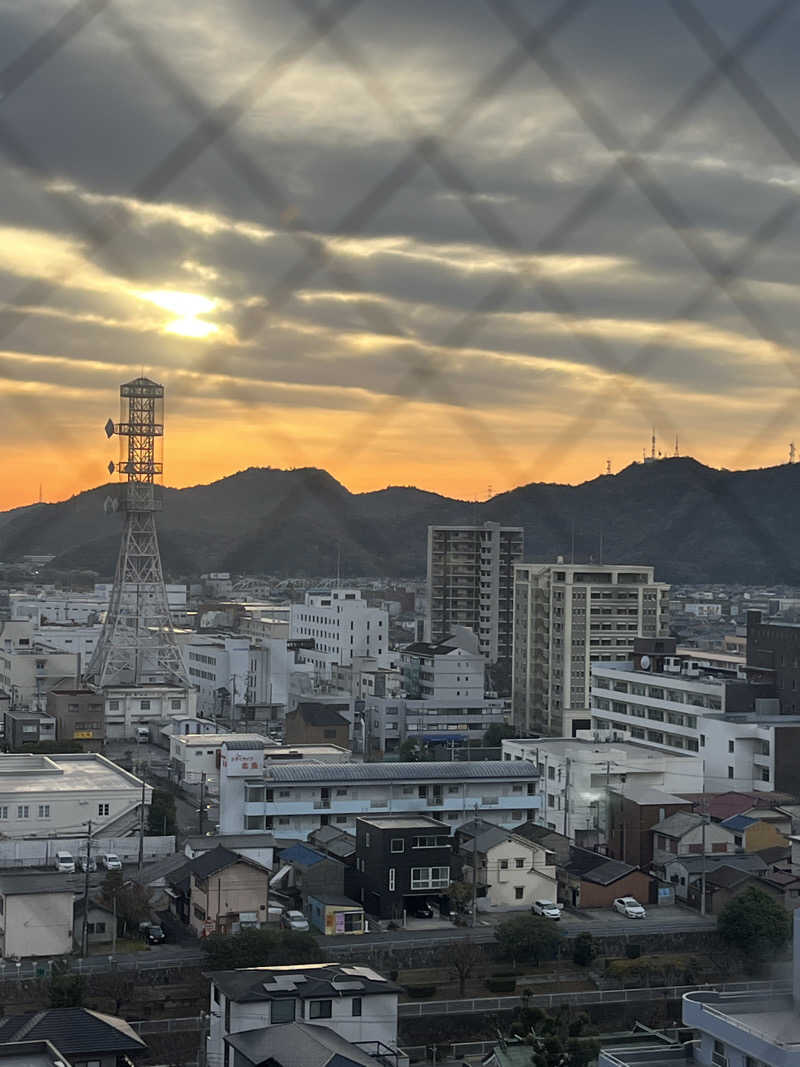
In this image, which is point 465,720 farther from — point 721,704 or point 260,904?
point 260,904

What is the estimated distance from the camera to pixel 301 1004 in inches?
211

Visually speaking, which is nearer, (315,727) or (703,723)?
(703,723)

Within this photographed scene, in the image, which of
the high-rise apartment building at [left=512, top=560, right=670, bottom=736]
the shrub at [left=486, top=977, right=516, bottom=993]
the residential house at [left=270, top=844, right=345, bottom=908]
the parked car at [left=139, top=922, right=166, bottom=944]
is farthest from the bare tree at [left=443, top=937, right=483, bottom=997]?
the high-rise apartment building at [left=512, top=560, right=670, bottom=736]

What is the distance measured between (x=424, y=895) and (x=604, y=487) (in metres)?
3.26

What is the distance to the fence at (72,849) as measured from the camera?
358 inches

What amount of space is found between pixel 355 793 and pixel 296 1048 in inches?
186

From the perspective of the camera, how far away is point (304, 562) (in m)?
29.9

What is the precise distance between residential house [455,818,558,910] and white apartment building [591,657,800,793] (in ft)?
10.1

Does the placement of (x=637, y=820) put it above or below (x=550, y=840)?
above

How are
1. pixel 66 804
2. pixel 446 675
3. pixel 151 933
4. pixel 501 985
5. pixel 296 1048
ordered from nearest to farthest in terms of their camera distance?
pixel 296 1048, pixel 501 985, pixel 151 933, pixel 66 804, pixel 446 675

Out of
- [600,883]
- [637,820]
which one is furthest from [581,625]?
[600,883]

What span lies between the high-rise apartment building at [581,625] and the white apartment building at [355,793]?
577cm

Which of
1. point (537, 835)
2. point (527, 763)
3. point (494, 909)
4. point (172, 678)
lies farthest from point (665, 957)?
point (172, 678)

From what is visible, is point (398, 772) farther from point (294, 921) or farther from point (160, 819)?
point (294, 921)
